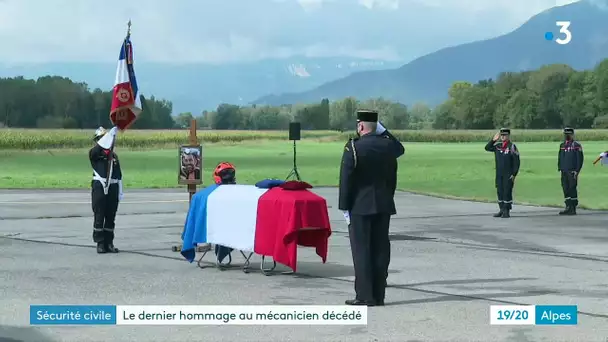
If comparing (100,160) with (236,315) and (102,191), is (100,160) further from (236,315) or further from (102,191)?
(236,315)

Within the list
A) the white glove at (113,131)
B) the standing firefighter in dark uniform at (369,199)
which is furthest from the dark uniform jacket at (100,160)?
the standing firefighter in dark uniform at (369,199)

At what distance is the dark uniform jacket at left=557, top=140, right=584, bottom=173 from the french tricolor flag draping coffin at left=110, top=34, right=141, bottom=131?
12.1 m

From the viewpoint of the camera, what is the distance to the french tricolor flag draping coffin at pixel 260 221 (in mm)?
12352

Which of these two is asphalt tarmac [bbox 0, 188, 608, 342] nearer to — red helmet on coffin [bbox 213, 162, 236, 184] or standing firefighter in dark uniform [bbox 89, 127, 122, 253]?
standing firefighter in dark uniform [bbox 89, 127, 122, 253]

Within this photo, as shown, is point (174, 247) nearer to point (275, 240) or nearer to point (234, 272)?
point (234, 272)

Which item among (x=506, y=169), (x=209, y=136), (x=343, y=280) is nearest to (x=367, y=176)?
(x=343, y=280)

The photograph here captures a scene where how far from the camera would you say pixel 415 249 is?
53.9 ft

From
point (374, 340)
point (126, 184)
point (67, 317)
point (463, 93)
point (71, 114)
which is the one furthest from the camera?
point (463, 93)

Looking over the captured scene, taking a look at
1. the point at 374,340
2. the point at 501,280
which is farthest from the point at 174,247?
the point at 374,340

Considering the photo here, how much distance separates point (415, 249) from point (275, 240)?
177 inches

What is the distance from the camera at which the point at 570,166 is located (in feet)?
78.4

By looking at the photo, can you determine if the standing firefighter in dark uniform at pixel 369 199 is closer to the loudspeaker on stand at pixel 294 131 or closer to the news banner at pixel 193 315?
the news banner at pixel 193 315

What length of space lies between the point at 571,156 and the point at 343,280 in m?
12.8

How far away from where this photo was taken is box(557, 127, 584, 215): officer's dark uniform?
2388 cm
